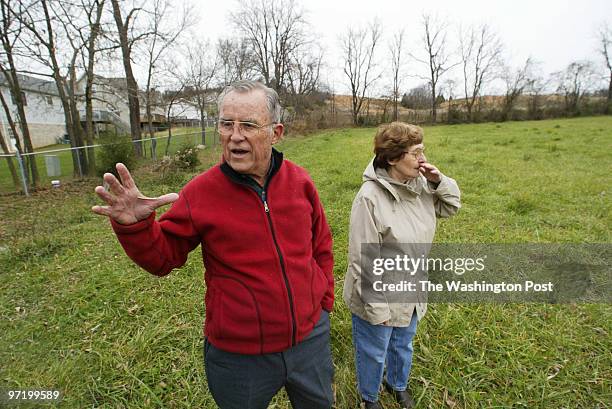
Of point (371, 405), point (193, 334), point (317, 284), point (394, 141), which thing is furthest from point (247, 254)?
point (193, 334)

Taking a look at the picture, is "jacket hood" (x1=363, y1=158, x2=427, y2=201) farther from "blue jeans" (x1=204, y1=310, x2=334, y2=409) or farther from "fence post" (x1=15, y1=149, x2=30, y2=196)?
"fence post" (x1=15, y1=149, x2=30, y2=196)

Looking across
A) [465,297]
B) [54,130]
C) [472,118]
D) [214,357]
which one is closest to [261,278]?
[214,357]

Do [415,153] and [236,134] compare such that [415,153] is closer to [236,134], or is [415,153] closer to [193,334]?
[236,134]

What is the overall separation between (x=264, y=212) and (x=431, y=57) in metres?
46.0

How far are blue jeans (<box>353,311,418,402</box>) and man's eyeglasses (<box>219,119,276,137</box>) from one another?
1.25 metres

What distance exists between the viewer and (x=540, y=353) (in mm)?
2344

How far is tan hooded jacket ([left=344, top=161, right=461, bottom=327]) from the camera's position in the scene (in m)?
1.62

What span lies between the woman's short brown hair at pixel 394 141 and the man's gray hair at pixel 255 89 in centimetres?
66

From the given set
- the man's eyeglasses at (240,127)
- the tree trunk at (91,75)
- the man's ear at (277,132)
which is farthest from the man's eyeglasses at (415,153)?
the tree trunk at (91,75)

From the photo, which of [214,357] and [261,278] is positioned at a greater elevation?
[261,278]

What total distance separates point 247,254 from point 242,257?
24 millimetres

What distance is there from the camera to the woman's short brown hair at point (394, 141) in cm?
168

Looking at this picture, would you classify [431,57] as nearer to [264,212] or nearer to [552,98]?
[552,98]

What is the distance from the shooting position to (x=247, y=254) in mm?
1264
